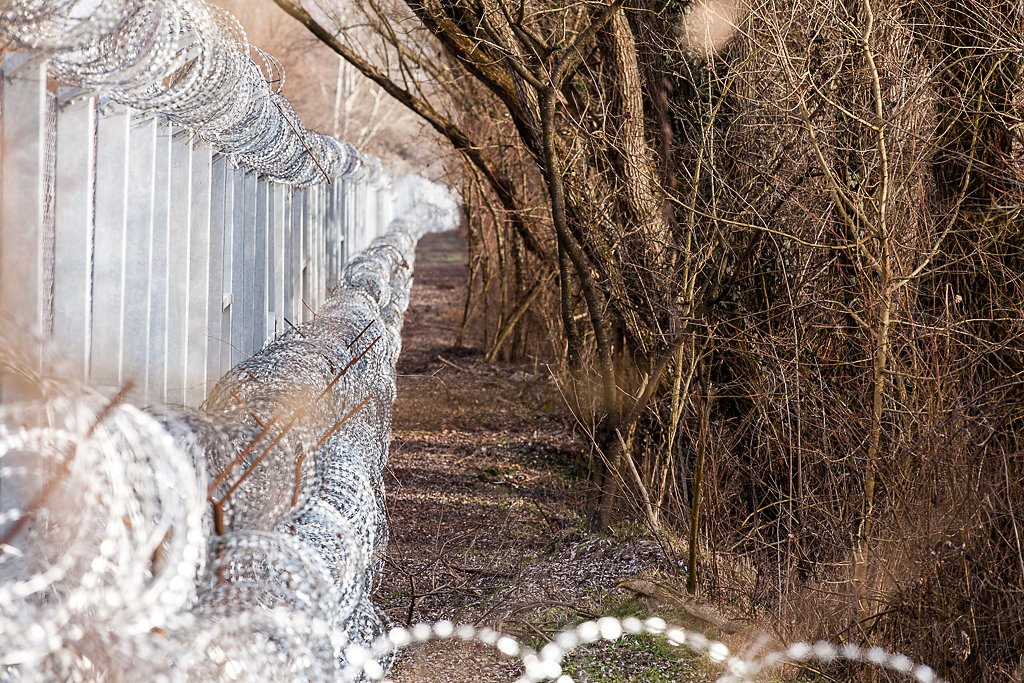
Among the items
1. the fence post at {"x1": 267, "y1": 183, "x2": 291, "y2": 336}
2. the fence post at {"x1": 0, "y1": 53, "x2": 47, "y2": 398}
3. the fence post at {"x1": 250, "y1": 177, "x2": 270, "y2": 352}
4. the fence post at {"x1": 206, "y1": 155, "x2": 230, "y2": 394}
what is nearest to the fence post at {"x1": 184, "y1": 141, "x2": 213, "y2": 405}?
the fence post at {"x1": 206, "y1": 155, "x2": 230, "y2": 394}

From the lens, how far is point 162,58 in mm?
2986

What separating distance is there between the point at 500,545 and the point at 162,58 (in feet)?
12.1

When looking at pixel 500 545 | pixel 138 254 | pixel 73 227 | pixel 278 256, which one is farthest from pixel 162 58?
pixel 278 256

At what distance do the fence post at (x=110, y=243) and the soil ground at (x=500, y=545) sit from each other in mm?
1647

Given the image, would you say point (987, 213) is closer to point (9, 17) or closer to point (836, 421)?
point (836, 421)

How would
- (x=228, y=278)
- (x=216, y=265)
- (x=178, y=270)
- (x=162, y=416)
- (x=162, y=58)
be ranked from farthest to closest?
(x=228, y=278), (x=216, y=265), (x=178, y=270), (x=162, y=58), (x=162, y=416)

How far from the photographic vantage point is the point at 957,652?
459 centimetres

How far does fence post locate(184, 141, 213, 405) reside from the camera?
14.8 ft

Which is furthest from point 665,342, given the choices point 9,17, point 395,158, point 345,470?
point 395,158

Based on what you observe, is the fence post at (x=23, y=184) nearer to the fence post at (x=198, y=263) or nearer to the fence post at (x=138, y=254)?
the fence post at (x=138, y=254)

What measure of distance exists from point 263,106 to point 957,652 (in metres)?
3.93

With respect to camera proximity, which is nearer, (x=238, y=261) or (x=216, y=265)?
(x=216, y=265)

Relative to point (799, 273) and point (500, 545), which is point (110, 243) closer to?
point (500, 545)

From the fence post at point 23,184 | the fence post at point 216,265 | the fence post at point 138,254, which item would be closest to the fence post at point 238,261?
the fence post at point 216,265
